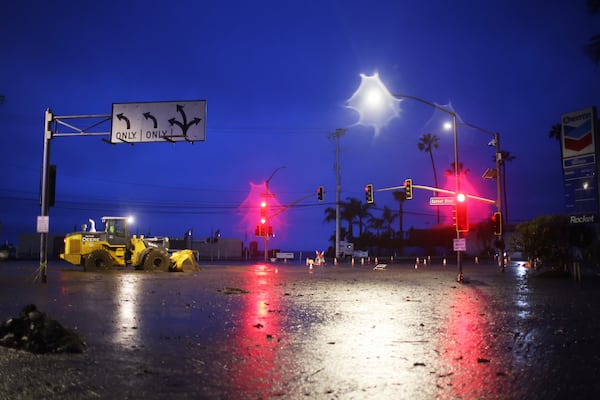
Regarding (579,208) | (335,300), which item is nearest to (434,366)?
(335,300)

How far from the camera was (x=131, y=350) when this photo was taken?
7.54m

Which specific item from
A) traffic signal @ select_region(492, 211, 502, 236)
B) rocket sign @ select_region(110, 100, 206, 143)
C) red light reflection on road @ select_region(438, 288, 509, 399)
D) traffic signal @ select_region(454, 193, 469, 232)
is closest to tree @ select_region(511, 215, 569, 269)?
traffic signal @ select_region(492, 211, 502, 236)

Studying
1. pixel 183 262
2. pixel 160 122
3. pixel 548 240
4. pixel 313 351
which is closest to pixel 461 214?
pixel 548 240

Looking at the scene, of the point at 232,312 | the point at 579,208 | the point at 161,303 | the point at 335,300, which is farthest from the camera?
the point at 579,208

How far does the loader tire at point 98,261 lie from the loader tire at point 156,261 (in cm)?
202

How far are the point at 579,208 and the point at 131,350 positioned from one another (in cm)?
4261

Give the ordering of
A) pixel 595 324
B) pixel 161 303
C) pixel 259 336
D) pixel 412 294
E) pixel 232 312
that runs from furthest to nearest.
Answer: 1. pixel 412 294
2. pixel 161 303
3. pixel 232 312
4. pixel 595 324
5. pixel 259 336

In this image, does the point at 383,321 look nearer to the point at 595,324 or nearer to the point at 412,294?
the point at 595,324

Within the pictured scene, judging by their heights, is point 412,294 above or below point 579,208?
below

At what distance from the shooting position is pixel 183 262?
Answer: 102ft

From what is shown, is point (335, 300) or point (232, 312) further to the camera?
point (335, 300)

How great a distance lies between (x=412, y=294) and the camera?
1678 centimetres

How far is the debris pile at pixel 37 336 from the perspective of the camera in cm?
707

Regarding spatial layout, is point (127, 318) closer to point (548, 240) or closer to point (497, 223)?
point (548, 240)
